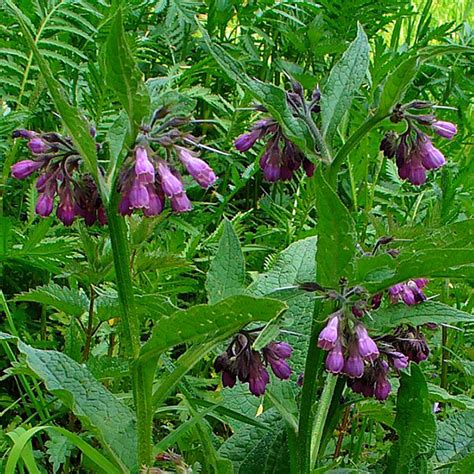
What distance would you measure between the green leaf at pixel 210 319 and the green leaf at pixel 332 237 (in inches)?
6.5

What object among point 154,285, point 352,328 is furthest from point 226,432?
point 352,328

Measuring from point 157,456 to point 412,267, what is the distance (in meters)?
0.54

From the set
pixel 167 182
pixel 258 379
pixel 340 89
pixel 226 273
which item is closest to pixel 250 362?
pixel 258 379

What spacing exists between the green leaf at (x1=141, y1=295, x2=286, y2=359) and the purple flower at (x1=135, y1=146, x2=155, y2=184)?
185 millimetres

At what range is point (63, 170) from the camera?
133 centimetres

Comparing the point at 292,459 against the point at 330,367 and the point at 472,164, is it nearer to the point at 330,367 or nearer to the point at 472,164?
the point at 330,367

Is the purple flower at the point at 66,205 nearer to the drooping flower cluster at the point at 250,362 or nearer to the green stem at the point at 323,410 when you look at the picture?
the drooping flower cluster at the point at 250,362

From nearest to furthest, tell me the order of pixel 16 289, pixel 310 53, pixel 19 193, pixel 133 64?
pixel 133 64, pixel 16 289, pixel 19 193, pixel 310 53

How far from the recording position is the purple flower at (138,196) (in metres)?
1.20

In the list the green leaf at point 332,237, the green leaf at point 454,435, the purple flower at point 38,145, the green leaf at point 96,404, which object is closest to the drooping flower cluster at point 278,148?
the green leaf at point 332,237

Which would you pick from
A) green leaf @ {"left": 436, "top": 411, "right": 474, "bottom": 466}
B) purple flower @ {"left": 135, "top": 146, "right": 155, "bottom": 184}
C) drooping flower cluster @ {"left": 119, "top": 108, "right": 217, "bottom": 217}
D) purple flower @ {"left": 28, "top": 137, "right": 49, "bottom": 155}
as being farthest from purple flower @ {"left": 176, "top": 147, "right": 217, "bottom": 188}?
green leaf @ {"left": 436, "top": 411, "right": 474, "bottom": 466}

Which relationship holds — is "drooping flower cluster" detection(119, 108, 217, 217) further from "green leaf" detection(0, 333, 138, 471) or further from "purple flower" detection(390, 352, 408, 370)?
"purple flower" detection(390, 352, 408, 370)

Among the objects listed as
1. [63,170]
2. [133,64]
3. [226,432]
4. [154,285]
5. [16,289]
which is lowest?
[226,432]

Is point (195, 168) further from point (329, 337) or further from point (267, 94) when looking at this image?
point (329, 337)
